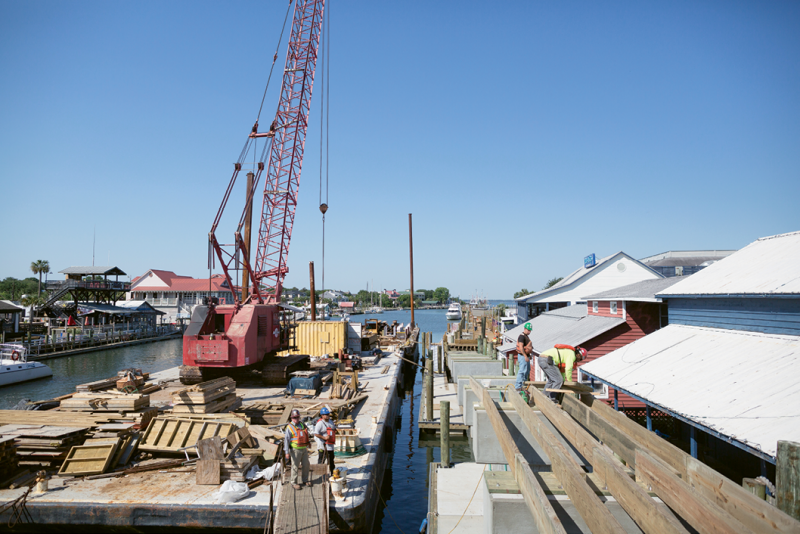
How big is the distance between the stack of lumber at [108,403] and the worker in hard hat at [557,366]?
1430 cm

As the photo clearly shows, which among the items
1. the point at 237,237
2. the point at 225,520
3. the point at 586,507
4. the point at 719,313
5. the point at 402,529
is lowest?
the point at 402,529

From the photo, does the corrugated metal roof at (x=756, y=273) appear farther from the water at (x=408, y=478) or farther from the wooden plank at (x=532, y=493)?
the water at (x=408, y=478)

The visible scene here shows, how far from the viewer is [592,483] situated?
18.4 feet

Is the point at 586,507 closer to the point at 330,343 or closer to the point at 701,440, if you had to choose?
the point at 701,440

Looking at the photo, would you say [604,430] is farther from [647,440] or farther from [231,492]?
[231,492]

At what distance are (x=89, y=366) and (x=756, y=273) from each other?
46.8 m

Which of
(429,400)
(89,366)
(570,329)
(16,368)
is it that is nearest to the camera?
(429,400)

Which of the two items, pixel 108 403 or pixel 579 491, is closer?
pixel 579 491

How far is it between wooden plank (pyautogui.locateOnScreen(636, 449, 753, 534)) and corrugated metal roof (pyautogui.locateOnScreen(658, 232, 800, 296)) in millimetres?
8517

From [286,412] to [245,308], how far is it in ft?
26.8

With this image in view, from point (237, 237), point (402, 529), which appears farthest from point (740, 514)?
point (237, 237)

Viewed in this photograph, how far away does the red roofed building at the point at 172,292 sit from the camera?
82250 millimetres

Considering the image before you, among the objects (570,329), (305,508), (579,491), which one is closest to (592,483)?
(579,491)

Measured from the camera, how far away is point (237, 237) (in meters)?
25.4
